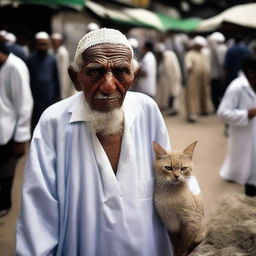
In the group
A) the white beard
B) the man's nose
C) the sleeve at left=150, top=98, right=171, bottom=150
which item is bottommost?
the sleeve at left=150, top=98, right=171, bottom=150

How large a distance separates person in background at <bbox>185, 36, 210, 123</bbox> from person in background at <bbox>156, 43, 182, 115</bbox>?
72 centimetres

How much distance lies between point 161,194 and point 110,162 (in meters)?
0.31

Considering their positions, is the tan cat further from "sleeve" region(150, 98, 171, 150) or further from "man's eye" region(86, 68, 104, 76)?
"man's eye" region(86, 68, 104, 76)

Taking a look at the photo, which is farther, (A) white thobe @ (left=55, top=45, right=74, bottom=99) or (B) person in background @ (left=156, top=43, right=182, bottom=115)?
(B) person in background @ (left=156, top=43, right=182, bottom=115)

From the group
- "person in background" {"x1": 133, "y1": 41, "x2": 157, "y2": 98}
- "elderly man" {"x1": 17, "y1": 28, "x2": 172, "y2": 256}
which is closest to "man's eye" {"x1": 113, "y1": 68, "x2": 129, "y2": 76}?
"elderly man" {"x1": 17, "y1": 28, "x2": 172, "y2": 256}

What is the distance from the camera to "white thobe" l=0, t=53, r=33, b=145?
3525 millimetres

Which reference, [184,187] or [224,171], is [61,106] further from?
[224,171]

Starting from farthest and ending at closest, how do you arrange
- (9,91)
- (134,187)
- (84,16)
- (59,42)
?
(84,16), (59,42), (9,91), (134,187)

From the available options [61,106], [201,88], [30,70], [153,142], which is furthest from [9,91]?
[201,88]

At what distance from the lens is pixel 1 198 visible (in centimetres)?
411

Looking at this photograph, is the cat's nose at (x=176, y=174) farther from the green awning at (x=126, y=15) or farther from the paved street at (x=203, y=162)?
the green awning at (x=126, y=15)

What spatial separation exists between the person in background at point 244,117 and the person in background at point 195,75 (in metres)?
4.37

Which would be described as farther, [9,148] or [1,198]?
[1,198]

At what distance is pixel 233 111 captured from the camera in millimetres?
4246
